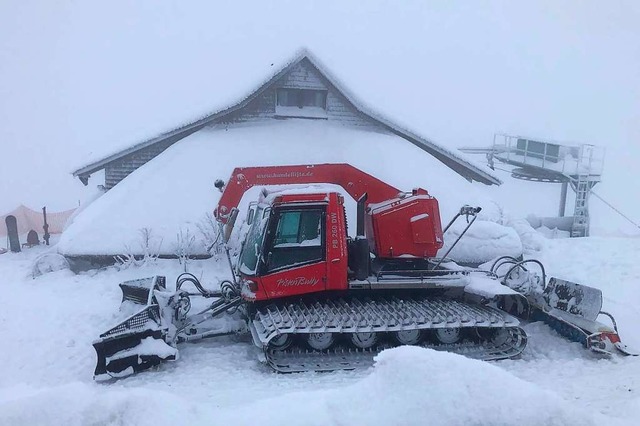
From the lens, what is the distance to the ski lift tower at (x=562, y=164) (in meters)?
20.9

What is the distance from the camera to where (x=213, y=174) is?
41.5 ft

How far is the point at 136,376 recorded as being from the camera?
20.8 feet

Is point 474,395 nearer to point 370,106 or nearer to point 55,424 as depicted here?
point 55,424

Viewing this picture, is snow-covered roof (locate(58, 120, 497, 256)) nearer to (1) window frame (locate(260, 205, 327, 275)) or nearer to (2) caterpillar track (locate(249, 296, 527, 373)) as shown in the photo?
(1) window frame (locate(260, 205, 327, 275))

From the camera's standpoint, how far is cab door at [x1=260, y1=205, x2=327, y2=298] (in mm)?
6898

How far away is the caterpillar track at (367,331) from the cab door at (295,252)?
370 millimetres

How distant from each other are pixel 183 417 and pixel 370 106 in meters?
12.5

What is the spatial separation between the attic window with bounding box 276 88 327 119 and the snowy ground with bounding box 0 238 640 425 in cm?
632

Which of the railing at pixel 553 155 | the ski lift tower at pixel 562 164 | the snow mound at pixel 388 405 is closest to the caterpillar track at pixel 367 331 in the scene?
the snow mound at pixel 388 405

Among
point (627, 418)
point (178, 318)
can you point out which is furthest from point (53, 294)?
point (627, 418)

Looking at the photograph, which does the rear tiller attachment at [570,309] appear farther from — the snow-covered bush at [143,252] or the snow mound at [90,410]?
the snow-covered bush at [143,252]

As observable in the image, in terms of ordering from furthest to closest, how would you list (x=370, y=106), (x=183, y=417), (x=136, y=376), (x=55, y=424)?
(x=370, y=106) < (x=136, y=376) < (x=183, y=417) < (x=55, y=424)

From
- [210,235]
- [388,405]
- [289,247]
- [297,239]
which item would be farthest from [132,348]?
[210,235]

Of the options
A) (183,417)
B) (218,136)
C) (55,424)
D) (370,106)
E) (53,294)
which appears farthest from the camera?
(370,106)
